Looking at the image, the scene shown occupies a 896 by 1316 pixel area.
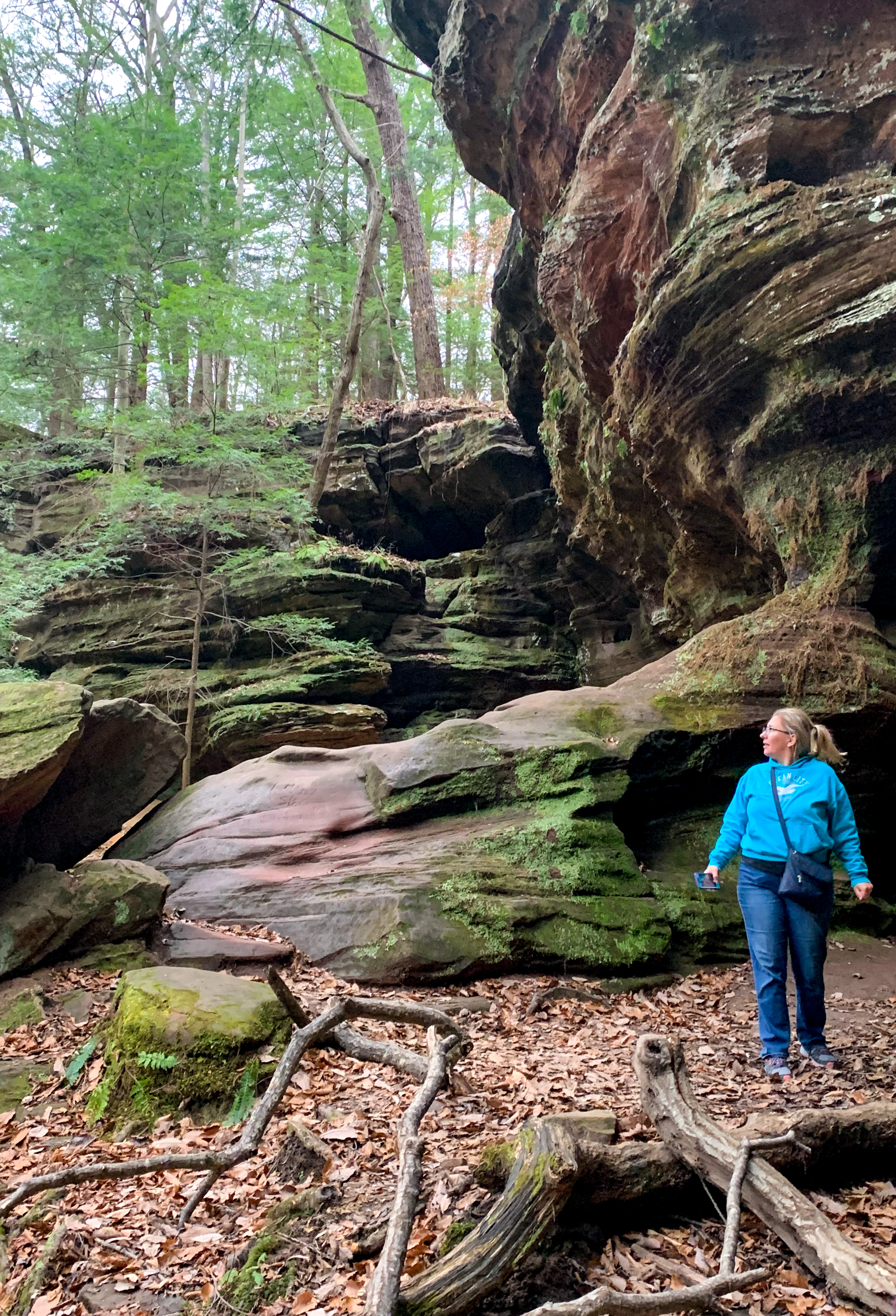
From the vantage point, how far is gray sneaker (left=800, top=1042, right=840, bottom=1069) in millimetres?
4473

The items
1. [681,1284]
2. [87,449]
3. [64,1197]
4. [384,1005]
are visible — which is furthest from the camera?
[87,449]

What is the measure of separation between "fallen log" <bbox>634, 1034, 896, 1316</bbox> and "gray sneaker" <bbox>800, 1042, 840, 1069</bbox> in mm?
1672

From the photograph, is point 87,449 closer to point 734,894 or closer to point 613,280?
point 613,280

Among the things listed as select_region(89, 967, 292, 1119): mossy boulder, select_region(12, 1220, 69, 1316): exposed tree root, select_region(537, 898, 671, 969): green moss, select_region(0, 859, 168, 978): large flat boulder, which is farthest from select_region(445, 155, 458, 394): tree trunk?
select_region(12, 1220, 69, 1316): exposed tree root

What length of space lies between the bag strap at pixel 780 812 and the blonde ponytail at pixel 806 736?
0.21 m

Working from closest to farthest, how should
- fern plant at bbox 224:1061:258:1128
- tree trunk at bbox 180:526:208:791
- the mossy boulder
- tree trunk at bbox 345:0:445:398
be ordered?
fern plant at bbox 224:1061:258:1128 < the mossy boulder < tree trunk at bbox 180:526:208:791 < tree trunk at bbox 345:0:445:398

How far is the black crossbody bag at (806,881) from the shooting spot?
4.63 meters

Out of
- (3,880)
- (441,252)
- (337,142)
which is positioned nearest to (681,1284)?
(3,880)

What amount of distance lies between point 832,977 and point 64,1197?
617 centimetres

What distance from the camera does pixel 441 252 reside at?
90.8ft

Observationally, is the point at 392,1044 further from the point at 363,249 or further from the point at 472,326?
the point at 472,326

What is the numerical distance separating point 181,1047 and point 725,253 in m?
8.94

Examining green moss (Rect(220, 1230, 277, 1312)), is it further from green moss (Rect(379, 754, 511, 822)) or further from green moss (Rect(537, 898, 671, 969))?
green moss (Rect(379, 754, 511, 822))

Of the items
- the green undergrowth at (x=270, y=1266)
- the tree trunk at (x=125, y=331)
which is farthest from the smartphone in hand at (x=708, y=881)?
the tree trunk at (x=125, y=331)
